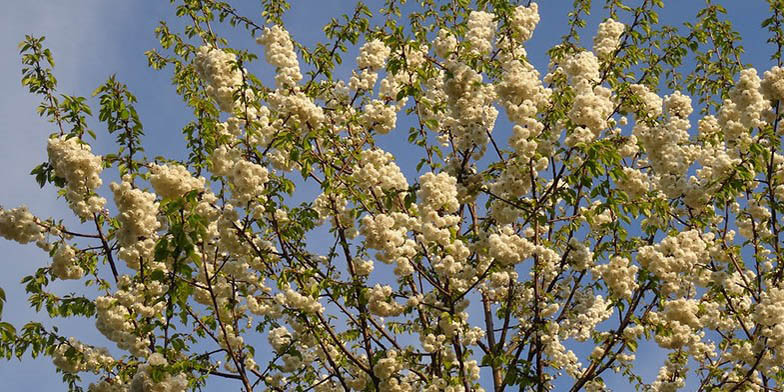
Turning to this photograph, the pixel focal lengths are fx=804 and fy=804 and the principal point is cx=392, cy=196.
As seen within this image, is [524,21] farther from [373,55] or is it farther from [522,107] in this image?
[522,107]

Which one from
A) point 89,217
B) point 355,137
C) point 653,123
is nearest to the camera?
point 89,217

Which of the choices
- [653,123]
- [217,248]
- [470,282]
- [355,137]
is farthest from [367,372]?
[653,123]

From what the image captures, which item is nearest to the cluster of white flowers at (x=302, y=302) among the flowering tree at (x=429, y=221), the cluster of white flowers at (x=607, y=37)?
the flowering tree at (x=429, y=221)

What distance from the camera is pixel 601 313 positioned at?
10508mm

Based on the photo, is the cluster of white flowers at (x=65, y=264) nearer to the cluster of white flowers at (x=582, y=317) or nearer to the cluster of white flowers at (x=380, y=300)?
the cluster of white flowers at (x=380, y=300)

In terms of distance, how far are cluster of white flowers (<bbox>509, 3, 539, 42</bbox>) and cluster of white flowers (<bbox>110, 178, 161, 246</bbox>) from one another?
5360 mm

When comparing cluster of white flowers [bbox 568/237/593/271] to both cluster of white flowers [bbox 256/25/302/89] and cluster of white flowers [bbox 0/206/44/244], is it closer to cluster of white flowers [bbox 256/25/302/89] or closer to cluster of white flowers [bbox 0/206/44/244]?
cluster of white flowers [bbox 256/25/302/89]

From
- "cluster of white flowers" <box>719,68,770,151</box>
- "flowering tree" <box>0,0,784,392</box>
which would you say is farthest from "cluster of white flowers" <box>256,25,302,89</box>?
"cluster of white flowers" <box>719,68,770,151</box>

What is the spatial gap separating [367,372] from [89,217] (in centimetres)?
340

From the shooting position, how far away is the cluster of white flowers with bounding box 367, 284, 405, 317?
8.84m

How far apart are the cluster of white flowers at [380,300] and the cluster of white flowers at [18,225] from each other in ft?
11.8

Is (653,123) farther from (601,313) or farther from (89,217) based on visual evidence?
(89,217)

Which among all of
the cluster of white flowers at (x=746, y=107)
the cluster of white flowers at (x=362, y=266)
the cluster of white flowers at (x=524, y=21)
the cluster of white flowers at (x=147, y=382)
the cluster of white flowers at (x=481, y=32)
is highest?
the cluster of white flowers at (x=524, y=21)

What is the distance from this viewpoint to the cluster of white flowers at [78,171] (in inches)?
307
